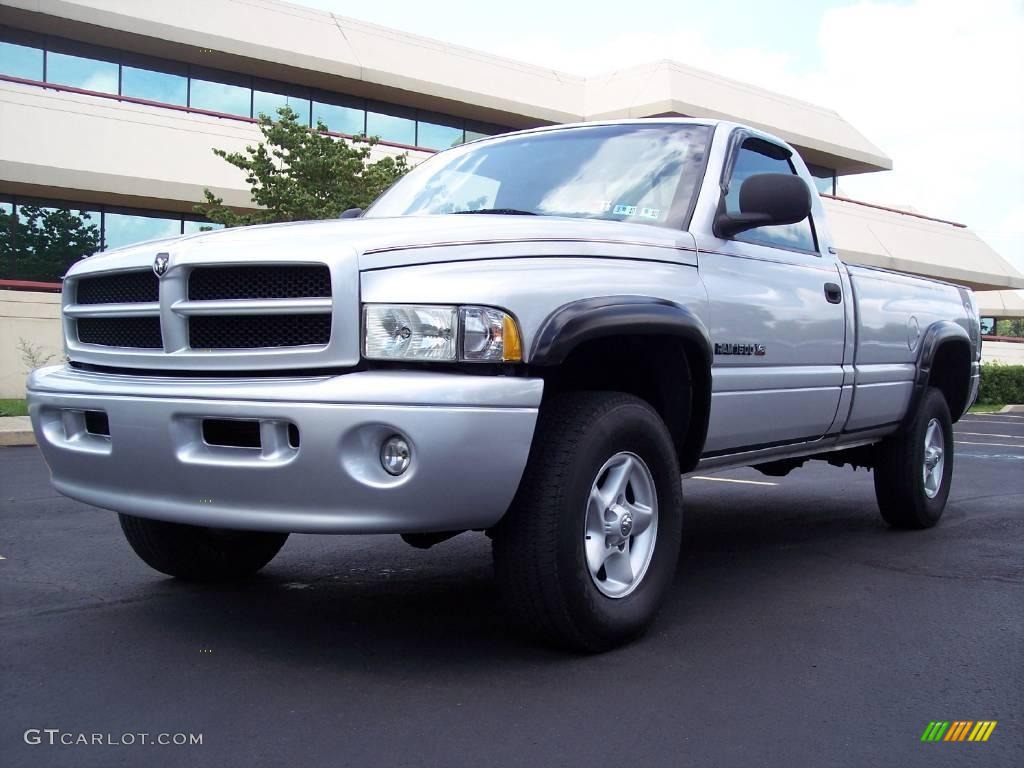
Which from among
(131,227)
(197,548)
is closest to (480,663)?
(197,548)

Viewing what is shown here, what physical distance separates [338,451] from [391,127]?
26.2 metres

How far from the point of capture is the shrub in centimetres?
2650

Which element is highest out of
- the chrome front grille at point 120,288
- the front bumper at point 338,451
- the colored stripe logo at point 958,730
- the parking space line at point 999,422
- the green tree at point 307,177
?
the green tree at point 307,177

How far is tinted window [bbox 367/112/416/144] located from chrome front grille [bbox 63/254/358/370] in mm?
24800

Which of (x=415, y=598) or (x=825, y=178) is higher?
(x=825, y=178)

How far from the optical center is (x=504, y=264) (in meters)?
3.39

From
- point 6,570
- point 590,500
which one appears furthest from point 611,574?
point 6,570

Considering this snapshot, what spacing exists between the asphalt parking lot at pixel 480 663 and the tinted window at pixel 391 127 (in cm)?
2339

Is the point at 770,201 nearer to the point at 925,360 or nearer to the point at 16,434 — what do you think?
the point at 925,360

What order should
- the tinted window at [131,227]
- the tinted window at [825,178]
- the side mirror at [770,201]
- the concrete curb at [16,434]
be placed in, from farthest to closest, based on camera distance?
the tinted window at [825,178] < the tinted window at [131,227] < the concrete curb at [16,434] < the side mirror at [770,201]

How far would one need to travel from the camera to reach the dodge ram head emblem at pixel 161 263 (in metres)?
3.51

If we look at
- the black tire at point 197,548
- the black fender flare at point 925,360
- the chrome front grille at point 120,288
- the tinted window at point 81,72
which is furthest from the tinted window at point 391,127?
the chrome front grille at point 120,288

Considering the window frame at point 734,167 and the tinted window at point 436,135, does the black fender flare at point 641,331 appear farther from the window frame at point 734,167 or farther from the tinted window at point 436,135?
the tinted window at point 436,135

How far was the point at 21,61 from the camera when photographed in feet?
74.9
